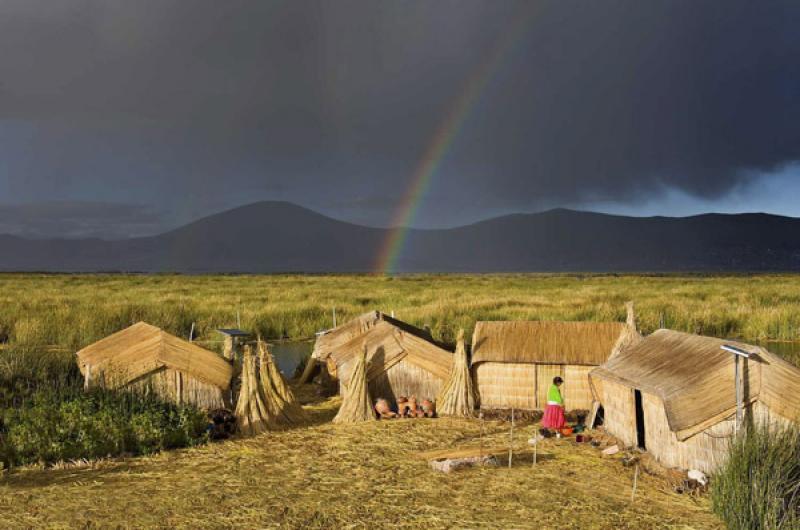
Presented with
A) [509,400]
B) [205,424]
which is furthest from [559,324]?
[205,424]

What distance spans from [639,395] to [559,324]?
2.82 metres

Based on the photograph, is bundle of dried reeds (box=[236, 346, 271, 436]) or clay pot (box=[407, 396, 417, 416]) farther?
clay pot (box=[407, 396, 417, 416])

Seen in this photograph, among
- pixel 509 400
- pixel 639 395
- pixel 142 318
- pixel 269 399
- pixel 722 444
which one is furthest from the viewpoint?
pixel 142 318

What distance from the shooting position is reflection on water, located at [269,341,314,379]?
2087 centimetres

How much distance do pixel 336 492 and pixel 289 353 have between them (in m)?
15.5

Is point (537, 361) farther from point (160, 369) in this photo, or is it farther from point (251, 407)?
point (160, 369)

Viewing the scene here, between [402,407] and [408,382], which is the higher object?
[408,382]

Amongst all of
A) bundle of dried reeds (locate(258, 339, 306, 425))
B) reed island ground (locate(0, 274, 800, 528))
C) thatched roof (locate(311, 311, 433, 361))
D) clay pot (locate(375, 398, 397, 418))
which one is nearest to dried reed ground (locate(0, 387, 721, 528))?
reed island ground (locate(0, 274, 800, 528))

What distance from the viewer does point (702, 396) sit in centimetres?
877

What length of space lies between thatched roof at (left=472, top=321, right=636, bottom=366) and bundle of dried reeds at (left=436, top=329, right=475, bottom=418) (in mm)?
270

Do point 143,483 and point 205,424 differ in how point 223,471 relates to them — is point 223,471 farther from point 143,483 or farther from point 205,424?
point 205,424

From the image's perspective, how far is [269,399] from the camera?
12062mm

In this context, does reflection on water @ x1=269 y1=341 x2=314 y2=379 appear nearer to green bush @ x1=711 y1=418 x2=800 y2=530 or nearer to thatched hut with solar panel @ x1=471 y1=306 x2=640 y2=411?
thatched hut with solar panel @ x1=471 y1=306 x2=640 y2=411

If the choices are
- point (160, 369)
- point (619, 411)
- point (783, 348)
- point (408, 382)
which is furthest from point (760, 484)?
point (783, 348)
